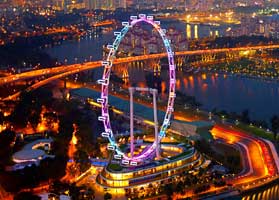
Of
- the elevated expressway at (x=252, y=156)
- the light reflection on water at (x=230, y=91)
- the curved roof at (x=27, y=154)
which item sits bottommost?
the light reflection on water at (x=230, y=91)

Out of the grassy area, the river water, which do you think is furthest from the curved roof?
the grassy area

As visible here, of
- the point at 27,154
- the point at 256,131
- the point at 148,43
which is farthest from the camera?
the point at 148,43

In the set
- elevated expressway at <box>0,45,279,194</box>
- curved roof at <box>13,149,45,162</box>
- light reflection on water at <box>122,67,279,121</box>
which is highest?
curved roof at <box>13,149,45,162</box>

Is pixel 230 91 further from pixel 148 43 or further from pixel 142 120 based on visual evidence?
pixel 148 43

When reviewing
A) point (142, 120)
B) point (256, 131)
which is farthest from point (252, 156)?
point (142, 120)

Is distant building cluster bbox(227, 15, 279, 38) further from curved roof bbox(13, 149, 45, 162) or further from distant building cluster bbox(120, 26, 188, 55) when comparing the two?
curved roof bbox(13, 149, 45, 162)

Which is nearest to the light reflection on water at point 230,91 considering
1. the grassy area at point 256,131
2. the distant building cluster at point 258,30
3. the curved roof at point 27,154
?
the grassy area at point 256,131

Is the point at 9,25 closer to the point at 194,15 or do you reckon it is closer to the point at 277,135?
the point at 194,15

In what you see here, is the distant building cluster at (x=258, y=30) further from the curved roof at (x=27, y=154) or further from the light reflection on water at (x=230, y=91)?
the curved roof at (x=27, y=154)

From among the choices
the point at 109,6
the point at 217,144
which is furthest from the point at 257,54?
the point at 109,6
